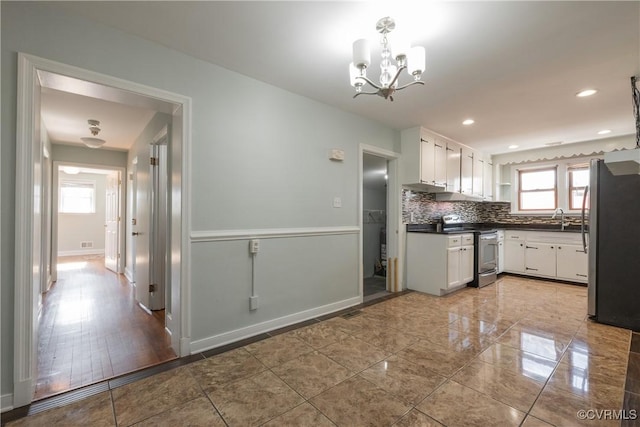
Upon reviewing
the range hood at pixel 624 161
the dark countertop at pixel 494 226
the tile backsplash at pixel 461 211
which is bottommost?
the dark countertop at pixel 494 226

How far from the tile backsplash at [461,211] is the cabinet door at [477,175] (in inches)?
17.6

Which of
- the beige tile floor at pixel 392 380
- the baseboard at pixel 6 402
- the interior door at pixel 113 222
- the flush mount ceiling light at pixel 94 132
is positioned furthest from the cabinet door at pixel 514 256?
the interior door at pixel 113 222

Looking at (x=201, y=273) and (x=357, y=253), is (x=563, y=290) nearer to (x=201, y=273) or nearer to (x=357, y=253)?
(x=357, y=253)

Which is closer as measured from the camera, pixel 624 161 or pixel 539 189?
pixel 624 161

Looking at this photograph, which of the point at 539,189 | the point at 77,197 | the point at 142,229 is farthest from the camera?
the point at 77,197

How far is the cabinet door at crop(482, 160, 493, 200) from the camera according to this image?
5.56 meters

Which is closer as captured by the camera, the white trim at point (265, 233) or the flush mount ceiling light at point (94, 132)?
the white trim at point (265, 233)

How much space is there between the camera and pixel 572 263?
183 inches

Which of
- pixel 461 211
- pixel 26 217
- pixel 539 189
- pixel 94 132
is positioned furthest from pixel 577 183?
pixel 94 132

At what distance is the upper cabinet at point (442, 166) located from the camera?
4.10m

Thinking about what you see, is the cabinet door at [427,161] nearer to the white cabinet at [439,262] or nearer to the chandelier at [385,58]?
the white cabinet at [439,262]

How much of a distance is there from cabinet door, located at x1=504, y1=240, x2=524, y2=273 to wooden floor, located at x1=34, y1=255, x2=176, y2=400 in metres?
5.70

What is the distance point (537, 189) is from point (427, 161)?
121 inches

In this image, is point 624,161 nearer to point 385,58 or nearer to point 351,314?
point 385,58
